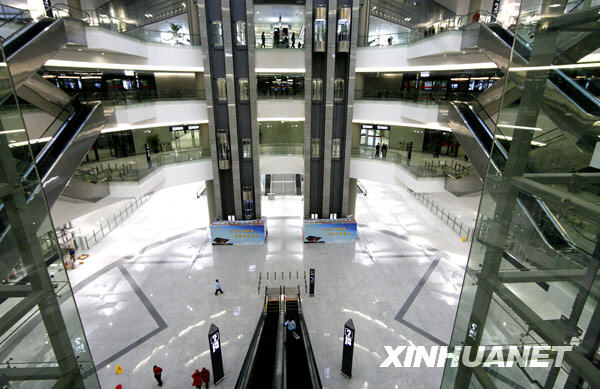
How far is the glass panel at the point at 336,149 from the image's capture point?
18.1 m

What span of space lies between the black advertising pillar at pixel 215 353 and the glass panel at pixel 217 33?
1425cm

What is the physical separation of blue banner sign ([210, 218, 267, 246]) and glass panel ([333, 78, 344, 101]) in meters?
8.77

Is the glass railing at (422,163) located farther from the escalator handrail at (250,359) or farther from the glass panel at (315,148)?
the escalator handrail at (250,359)

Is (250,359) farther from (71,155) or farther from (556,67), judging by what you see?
(556,67)

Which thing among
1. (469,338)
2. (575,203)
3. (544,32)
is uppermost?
(544,32)

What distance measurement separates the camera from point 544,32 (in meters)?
2.75

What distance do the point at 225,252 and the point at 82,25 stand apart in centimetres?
1221

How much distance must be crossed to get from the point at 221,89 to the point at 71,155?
28.6ft

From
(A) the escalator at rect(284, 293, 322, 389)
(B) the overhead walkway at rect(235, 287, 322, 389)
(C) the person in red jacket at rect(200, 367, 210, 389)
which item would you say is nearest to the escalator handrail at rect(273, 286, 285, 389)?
(B) the overhead walkway at rect(235, 287, 322, 389)

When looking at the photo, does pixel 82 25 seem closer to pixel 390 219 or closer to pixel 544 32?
pixel 544 32

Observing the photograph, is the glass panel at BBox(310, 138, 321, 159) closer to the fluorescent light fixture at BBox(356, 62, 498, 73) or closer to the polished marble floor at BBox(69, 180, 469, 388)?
the fluorescent light fixture at BBox(356, 62, 498, 73)

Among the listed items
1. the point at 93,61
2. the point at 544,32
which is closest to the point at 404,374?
the point at 544,32

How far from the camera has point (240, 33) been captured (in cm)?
1622

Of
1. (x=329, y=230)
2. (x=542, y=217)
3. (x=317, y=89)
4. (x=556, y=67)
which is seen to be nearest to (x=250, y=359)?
(x=542, y=217)
